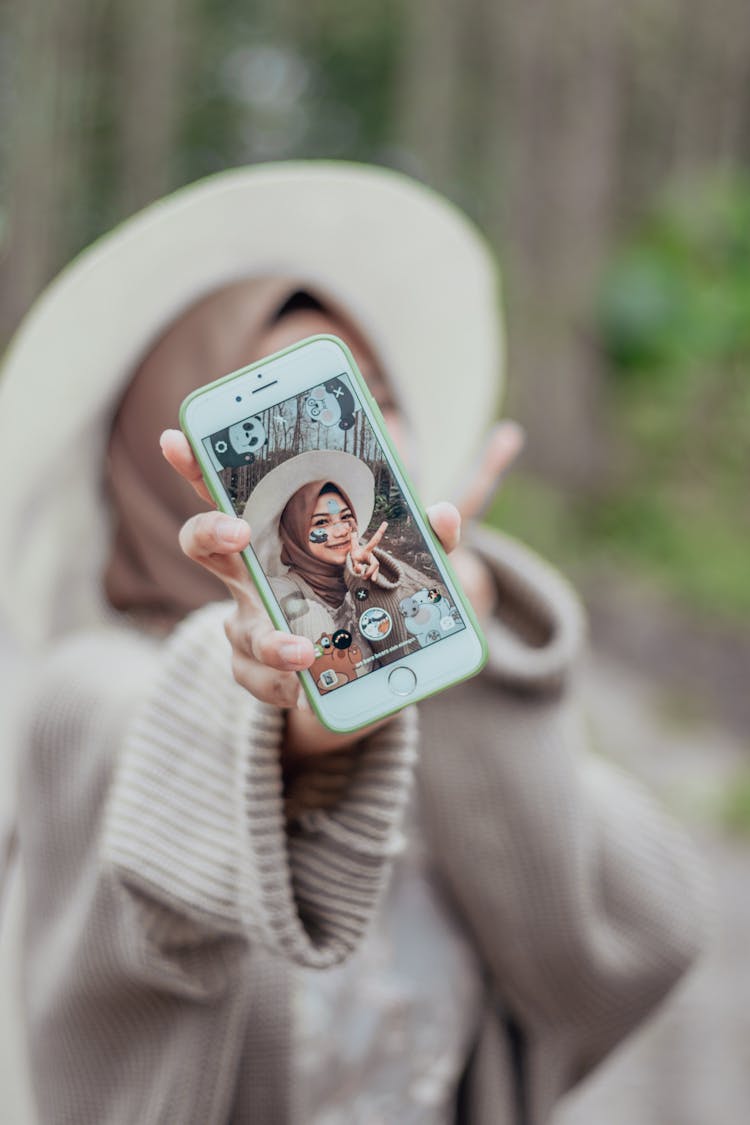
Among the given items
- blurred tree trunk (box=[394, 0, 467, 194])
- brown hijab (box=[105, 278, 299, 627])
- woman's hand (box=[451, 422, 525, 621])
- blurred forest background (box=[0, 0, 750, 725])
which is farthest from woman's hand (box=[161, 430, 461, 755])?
blurred tree trunk (box=[394, 0, 467, 194])

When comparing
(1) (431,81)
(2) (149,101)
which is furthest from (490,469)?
(1) (431,81)

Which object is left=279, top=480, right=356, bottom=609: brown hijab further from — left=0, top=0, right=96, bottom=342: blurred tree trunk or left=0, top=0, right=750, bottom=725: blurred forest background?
left=0, top=0, right=96, bottom=342: blurred tree trunk

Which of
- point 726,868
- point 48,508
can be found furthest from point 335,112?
point 48,508

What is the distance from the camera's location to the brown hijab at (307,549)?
93 cm

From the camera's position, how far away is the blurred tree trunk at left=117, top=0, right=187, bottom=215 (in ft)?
33.3

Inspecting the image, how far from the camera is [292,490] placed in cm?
94

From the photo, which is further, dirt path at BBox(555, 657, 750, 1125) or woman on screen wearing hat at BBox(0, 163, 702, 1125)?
dirt path at BBox(555, 657, 750, 1125)

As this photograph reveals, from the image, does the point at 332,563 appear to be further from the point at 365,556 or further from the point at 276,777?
the point at 276,777

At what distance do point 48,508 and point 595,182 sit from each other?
22.0 ft

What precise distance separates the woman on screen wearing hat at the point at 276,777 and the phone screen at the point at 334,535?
0.11 ft

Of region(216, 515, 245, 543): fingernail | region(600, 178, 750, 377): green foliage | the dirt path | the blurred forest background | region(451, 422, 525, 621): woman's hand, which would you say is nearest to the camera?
region(216, 515, 245, 543): fingernail

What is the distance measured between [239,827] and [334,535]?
27 centimetres

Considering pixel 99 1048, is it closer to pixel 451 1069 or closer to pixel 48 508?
pixel 451 1069

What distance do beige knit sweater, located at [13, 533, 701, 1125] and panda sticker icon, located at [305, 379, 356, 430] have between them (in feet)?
0.83
